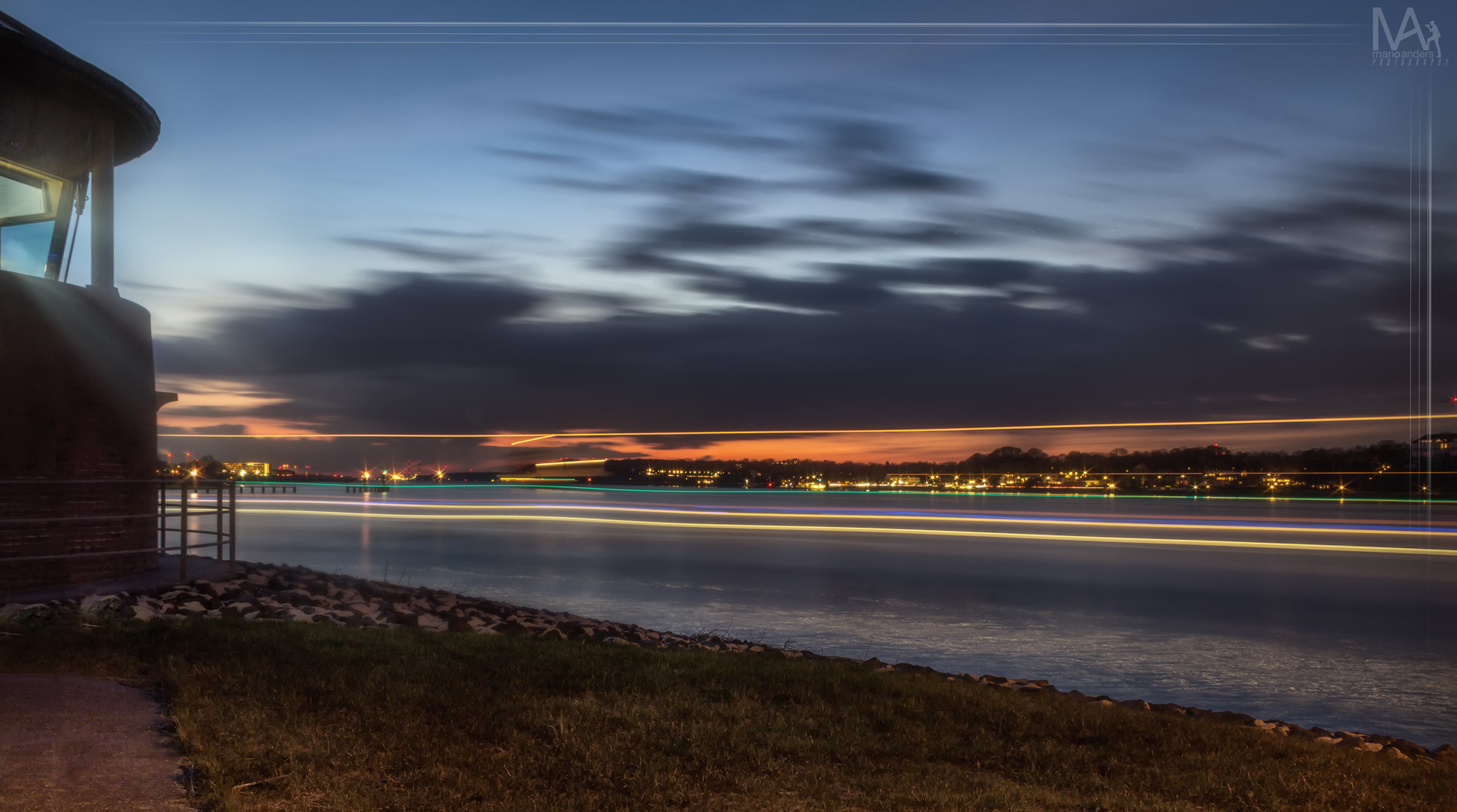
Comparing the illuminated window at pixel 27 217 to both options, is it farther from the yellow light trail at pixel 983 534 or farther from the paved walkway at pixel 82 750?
the yellow light trail at pixel 983 534

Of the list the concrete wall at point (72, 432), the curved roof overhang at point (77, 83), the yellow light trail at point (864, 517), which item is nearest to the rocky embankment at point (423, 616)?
the concrete wall at point (72, 432)

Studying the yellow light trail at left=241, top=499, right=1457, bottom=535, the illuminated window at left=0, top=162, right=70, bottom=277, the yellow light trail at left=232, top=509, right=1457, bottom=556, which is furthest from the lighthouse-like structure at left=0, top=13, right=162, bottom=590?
the yellow light trail at left=241, top=499, right=1457, bottom=535

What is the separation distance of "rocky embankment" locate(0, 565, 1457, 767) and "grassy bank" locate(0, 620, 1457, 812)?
1.50 m

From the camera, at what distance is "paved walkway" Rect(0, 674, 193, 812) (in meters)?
4.67

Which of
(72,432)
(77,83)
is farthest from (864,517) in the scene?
(77,83)

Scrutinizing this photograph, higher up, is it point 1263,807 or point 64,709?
point 64,709

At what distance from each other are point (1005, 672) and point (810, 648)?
3.49m

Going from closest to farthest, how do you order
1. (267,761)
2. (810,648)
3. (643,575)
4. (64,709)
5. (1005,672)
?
(267,761) < (64,709) < (1005,672) < (810,648) < (643,575)

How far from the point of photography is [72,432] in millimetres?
12898

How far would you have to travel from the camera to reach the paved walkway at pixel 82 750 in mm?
4672

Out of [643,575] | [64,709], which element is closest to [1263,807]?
[64,709]

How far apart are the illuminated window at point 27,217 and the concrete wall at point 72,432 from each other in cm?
160

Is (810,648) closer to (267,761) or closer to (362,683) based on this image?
(362,683)

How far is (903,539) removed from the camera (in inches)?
2016
